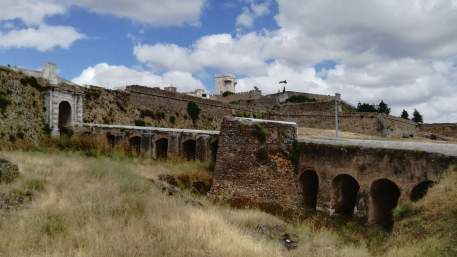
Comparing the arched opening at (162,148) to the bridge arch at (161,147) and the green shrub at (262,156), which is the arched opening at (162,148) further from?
the green shrub at (262,156)

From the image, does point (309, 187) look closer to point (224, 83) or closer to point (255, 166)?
point (255, 166)

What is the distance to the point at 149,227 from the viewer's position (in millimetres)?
7504

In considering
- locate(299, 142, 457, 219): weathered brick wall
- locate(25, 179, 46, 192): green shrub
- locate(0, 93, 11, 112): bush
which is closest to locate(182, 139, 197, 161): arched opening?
locate(299, 142, 457, 219): weathered brick wall

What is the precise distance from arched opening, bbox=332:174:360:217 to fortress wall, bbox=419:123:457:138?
29.0 m

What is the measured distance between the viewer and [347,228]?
13.1 metres

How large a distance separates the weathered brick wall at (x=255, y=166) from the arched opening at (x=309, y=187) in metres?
1.63

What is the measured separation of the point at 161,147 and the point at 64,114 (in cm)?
615

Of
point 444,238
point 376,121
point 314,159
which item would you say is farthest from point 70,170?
point 376,121

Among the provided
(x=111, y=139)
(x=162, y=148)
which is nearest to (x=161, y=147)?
(x=162, y=148)

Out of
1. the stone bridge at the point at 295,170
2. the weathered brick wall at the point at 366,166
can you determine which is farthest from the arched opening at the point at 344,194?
the weathered brick wall at the point at 366,166

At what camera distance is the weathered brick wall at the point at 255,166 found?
14586mm

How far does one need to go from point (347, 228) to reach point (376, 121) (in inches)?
1054

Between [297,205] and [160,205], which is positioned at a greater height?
[160,205]

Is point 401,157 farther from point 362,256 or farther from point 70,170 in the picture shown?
point 70,170
